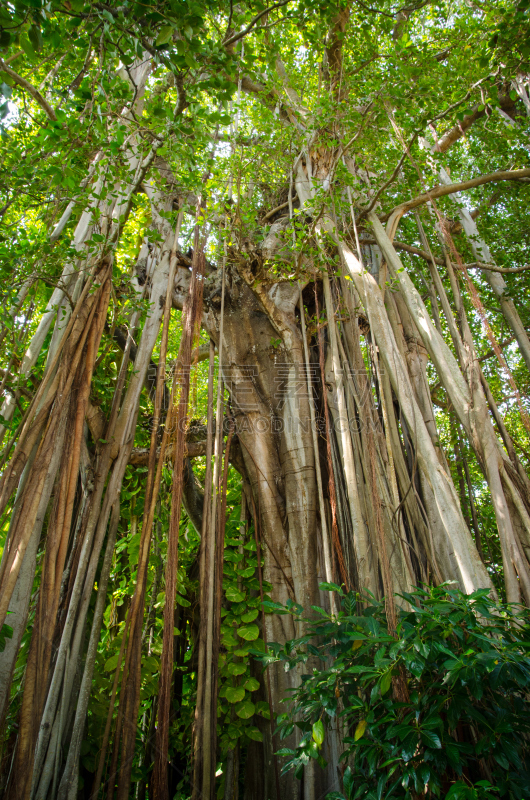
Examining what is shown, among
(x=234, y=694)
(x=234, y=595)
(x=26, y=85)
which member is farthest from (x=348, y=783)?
(x=26, y=85)

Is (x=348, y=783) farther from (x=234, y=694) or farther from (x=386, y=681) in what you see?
(x=234, y=694)

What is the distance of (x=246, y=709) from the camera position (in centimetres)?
222

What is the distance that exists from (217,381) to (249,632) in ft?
4.38

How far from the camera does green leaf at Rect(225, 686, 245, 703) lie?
7.24ft

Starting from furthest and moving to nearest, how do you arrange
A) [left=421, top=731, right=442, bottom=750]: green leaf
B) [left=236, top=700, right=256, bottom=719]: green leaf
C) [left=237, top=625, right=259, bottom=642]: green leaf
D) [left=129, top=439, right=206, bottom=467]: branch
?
1. [left=129, top=439, right=206, bottom=467]: branch
2. [left=237, top=625, right=259, bottom=642]: green leaf
3. [left=236, top=700, right=256, bottom=719]: green leaf
4. [left=421, top=731, right=442, bottom=750]: green leaf

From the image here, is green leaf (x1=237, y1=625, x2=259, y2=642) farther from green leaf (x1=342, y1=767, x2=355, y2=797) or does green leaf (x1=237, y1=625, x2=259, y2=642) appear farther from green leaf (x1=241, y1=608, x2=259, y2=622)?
green leaf (x1=342, y1=767, x2=355, y2=797)

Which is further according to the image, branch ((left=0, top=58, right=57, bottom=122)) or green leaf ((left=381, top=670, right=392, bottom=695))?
branch ((left=0, top=58, right=57, bottom=122))

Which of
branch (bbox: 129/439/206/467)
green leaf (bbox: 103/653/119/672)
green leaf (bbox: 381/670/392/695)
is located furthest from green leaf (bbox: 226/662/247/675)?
green leaf (bbox: 381/670/392/695)

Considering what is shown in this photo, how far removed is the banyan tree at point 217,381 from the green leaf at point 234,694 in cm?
1

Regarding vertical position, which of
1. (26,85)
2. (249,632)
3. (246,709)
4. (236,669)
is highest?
(26,85)

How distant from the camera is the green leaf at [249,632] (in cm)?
231

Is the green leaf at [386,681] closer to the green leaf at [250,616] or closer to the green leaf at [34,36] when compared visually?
the green leaf at [250,616]

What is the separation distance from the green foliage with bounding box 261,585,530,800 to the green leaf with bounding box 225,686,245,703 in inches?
41.8

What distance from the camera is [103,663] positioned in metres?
2.49
